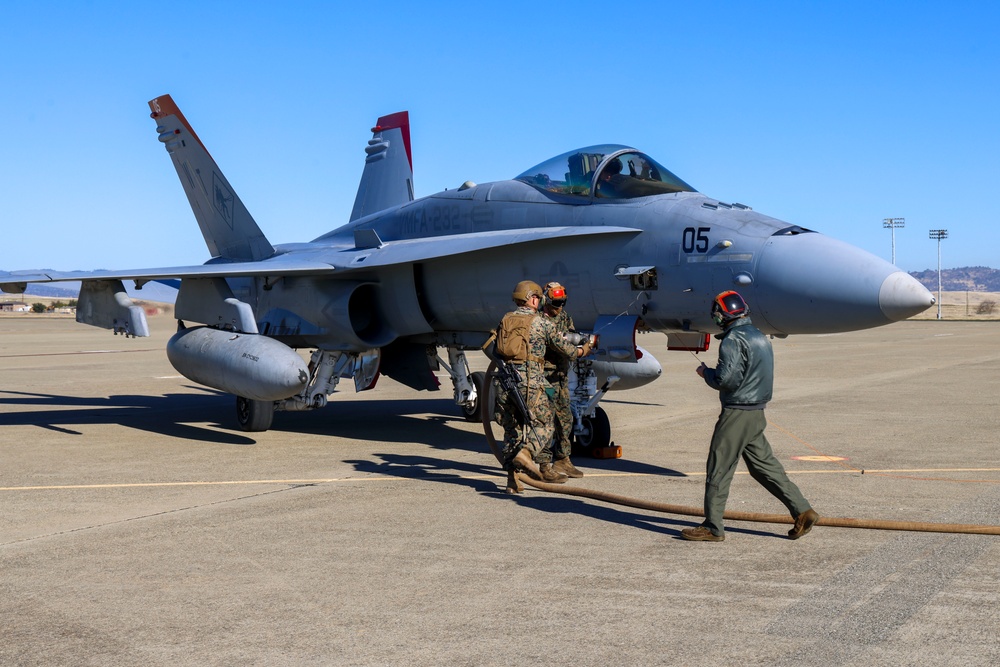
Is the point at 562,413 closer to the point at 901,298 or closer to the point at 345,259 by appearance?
the point at 901,298

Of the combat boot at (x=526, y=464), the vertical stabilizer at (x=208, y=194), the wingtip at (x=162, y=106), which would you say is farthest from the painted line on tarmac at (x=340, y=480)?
the wingtip at (x=162, y=106)

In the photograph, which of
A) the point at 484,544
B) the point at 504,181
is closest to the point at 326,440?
the point at 504,181

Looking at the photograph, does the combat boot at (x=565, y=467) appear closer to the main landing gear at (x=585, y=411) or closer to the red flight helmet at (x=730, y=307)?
the main landing gear at (x=585, y=411)

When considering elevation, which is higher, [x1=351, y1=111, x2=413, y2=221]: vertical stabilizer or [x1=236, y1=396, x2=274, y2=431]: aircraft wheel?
[x1=351, y1=111, x2=413, y2=221]: vertical stabilizer

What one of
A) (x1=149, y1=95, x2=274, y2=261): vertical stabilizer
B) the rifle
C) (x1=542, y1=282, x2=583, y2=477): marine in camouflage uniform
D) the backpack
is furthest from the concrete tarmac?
(x1=149, y1=95, x2=274, y2=261): vertical stabilizer

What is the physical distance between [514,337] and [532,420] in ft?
2.32

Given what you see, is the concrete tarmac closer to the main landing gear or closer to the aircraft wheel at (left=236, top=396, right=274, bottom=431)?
the aircraft wheel at (left=236, top=396, right=274, bottom=431)

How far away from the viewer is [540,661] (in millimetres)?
4383

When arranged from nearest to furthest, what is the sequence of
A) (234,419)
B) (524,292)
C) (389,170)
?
(524,292) < (234,419) < (389,170)

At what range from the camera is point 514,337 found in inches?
332

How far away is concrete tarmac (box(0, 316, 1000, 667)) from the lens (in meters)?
4.62

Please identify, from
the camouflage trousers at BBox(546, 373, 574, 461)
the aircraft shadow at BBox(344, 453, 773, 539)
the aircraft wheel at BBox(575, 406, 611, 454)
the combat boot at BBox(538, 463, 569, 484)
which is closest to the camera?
the aircraft shadow at BBox(344, 453, 773, 539)

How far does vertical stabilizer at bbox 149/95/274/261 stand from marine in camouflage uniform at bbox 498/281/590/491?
765 centimetres

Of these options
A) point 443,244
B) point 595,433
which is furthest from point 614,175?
point 595,433
